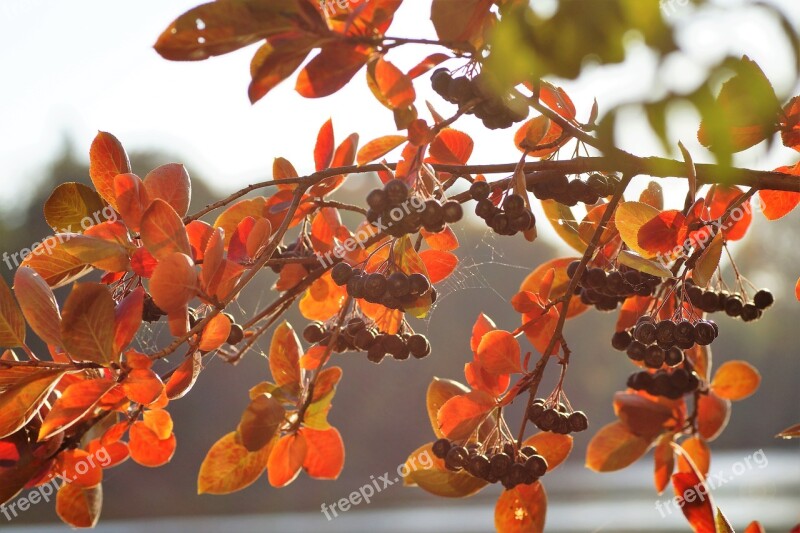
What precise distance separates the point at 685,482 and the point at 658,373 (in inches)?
10.2

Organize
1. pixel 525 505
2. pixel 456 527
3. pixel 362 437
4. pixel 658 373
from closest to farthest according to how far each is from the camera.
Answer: pixel 525 505
pixel 658 373
pixel 456 527
pixel 362 437

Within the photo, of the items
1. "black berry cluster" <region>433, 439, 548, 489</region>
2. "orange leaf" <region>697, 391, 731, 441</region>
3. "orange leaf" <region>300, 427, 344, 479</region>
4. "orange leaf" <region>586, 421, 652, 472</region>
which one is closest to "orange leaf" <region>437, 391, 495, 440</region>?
"black berry cluster" <region>433, 439, 548, 489</region>

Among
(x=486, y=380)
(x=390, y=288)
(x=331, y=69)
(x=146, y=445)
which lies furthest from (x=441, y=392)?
(x=331, y=69)

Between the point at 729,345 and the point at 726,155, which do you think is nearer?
the point at 726,155

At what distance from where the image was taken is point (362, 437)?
12633 mm

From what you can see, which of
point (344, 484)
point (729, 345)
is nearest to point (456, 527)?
point (344, 484)

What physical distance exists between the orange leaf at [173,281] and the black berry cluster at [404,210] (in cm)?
12

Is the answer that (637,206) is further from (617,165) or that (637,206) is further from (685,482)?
(685,482)

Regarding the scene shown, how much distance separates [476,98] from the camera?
1.67ft

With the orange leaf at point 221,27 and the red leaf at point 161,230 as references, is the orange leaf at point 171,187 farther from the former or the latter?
the orange leaf at point 221,27

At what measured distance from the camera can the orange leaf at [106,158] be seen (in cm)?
61

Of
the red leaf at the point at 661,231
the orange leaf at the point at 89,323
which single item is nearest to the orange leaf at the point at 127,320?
the orange leaf at the point at 89,323

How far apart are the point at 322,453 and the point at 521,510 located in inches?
7.2

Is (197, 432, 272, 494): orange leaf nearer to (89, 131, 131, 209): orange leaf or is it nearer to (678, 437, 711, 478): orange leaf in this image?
(89, 131, 131, 209): orange leaf
